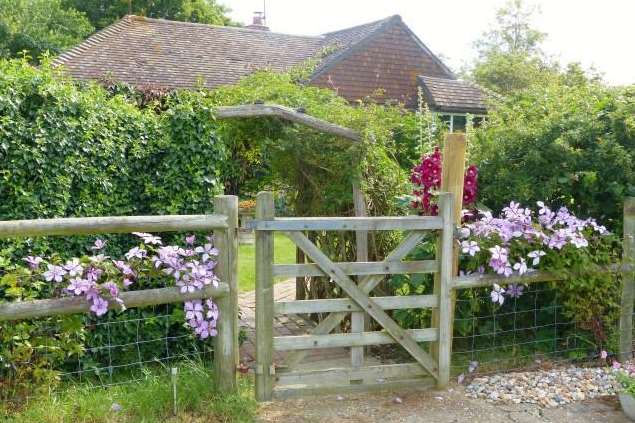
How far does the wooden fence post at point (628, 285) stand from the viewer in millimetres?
5223

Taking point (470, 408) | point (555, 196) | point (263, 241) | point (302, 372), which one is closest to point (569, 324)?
point (555, 196)

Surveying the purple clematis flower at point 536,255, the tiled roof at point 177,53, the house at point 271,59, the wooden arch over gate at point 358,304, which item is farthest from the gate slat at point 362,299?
the house at point 271,59

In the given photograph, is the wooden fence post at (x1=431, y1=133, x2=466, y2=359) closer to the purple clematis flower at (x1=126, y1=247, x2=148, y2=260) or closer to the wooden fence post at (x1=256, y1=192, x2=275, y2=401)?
the wooden fence post at (x1=256, y1=192, x2=275, y2=401)

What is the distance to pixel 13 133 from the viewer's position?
4.39 m

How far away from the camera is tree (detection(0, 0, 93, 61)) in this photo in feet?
77.2

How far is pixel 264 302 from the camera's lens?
4.24m

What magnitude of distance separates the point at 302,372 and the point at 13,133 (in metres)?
2.72

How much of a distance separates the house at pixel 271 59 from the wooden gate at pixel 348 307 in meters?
14.2

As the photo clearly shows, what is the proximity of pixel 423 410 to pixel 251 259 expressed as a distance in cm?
615

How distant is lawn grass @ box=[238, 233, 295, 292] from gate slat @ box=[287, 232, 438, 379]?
12.3ft

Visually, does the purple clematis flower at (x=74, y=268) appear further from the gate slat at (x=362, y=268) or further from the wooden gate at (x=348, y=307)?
the gate slat at (x=362, y=268)

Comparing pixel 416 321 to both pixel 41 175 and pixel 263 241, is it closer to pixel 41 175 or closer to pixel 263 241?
pixel 263 241

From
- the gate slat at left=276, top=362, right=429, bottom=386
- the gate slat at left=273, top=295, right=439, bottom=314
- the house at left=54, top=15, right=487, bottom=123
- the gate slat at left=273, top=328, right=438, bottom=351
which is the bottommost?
the gate slat at left=276, top=362, right=429, bottom=386

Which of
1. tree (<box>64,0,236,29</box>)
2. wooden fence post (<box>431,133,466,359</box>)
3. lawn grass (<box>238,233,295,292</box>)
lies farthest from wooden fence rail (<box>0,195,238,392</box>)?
tree (<box>64,0,236,29</box>)
